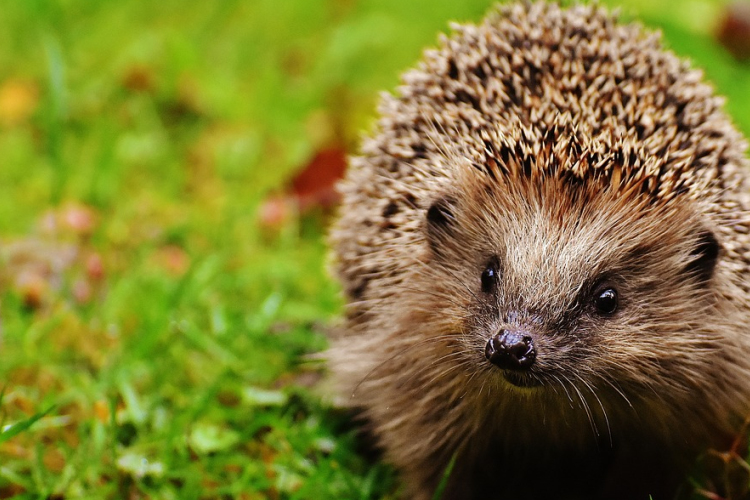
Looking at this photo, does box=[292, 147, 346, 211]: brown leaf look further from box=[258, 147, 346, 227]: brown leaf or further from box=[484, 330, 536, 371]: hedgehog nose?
box=[484, 330, 536, 371]: hedgehog nose

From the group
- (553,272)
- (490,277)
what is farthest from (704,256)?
(490,277)

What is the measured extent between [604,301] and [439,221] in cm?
44

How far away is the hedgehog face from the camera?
6.02 feet

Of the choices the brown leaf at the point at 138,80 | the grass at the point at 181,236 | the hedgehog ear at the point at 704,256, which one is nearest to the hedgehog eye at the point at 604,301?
the hedgehog ear at the point at 704,256

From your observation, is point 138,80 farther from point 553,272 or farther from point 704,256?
point 704,256

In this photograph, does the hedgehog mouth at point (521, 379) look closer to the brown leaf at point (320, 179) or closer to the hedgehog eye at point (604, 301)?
the hedgehog eye at point (604, 301)

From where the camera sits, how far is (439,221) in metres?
2.09

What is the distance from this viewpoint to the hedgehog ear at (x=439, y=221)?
6.80 feet

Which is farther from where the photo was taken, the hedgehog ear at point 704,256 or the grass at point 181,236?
the grass at point 181,236

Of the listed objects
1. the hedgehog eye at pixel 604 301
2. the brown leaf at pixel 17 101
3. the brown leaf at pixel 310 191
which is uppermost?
the brown leaf at pixel 17 101

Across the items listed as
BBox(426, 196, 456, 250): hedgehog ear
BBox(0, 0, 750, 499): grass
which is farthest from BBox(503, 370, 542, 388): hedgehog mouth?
BBox(0, 0, 750, 499): grass

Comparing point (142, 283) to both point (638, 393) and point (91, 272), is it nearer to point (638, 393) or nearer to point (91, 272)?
point (91, 272)

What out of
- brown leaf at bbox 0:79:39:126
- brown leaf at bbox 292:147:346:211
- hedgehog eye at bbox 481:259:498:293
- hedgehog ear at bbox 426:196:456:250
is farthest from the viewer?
brown leaf at bbox 0:79:39:126

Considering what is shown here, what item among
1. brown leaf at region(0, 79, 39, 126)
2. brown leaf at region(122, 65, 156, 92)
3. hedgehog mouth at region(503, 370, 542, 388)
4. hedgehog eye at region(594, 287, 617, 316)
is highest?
brown leaf at region(122, 65, 156, 92)
